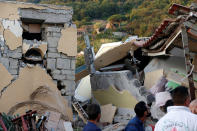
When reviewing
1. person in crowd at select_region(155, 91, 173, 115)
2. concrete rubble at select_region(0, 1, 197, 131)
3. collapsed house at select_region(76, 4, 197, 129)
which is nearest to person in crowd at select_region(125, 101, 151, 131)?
collapsed house at select_region(76, 4, 197, 129)

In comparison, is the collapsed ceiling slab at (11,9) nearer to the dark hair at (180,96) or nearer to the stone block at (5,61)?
the stone block at (5,61)

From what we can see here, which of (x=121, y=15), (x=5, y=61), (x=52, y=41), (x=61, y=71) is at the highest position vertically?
(x=121, y=15)

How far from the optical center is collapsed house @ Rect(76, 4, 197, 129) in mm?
7656

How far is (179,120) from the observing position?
3318 millimetres

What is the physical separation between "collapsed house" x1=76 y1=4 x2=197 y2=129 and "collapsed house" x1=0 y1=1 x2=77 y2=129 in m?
1.49

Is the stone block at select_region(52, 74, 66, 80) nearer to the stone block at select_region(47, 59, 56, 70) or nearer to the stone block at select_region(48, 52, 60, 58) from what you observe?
the stone block at select_region(47, 59, 56, 70)

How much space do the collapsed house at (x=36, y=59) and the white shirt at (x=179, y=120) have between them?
520 centimetres

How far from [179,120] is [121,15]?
155 feet

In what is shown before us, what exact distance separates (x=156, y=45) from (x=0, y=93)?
418cm

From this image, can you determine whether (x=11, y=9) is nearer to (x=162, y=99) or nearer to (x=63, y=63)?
(x=63, y=63)

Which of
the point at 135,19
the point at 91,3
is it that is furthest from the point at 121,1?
the point at 135,19

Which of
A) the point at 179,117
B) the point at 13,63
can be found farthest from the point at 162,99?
the point at 179,117

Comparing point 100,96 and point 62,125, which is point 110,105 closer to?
point 100,96

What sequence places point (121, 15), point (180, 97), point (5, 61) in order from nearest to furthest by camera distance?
point (180, 97)
point (5, 61)
point (121, 15)
